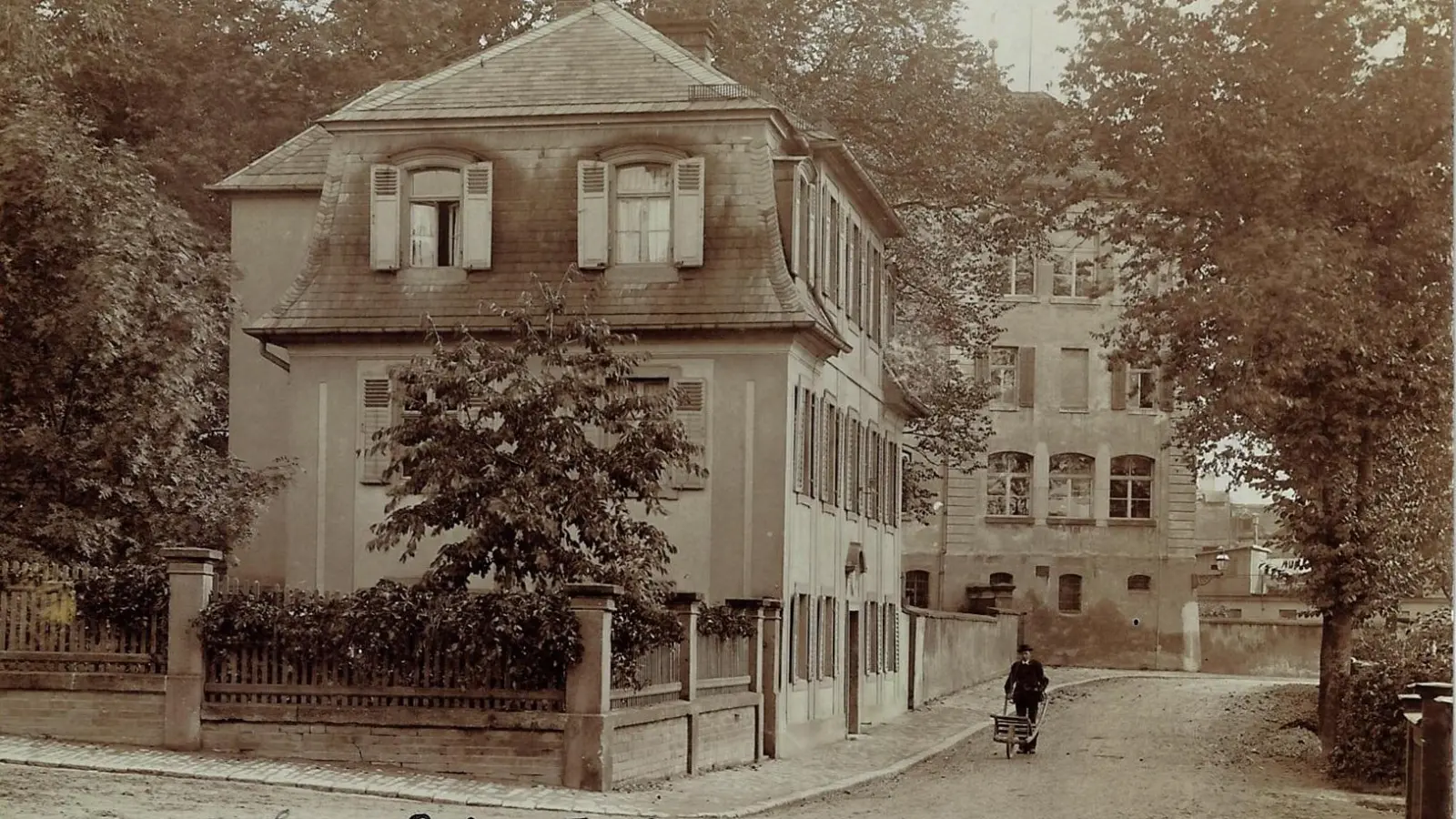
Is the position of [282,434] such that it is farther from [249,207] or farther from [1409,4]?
[1409,4]

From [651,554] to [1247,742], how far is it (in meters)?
12.5

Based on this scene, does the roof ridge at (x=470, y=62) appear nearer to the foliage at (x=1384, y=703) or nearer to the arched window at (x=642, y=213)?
the arched window at (x=642, y=213)

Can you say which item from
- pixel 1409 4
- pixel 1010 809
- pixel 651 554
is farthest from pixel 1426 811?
pixel 1409 4

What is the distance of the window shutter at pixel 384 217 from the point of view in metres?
27.9

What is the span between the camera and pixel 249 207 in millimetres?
29672

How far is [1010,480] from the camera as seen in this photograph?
5906 cm

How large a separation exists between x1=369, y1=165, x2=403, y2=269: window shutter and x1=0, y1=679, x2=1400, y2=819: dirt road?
896 centimetres

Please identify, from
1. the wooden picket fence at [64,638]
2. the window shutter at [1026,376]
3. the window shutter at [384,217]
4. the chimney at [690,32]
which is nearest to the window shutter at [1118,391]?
the window shutter at [1026,376]

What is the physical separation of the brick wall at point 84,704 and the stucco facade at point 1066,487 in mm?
38288

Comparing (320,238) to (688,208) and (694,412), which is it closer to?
(688,208)

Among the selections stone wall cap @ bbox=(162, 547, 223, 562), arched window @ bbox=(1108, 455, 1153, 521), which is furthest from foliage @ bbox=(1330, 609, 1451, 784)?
arched window @ bbox=(1108, 455, 1153, 521)

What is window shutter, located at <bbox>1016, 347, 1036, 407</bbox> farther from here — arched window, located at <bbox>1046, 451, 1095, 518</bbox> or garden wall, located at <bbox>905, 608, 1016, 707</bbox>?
garden wall, located at <bbox>905, 608, 1016, 707</bbox>

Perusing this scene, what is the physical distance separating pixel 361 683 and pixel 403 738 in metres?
0.69

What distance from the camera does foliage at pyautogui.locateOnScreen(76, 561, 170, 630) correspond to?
2158 cm
